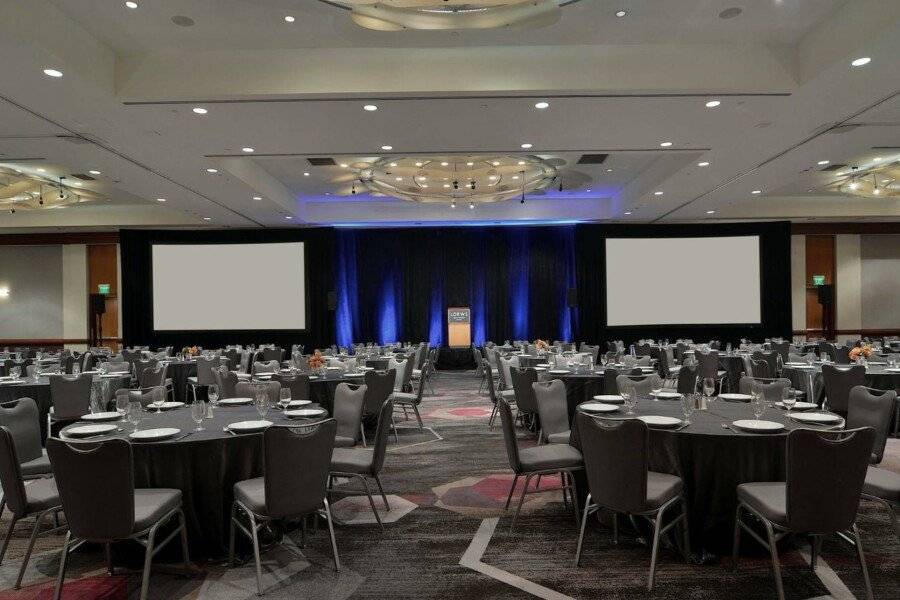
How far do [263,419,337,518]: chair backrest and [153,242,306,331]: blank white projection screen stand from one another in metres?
12.9

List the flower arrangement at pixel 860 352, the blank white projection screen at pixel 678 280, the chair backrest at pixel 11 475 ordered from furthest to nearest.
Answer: the blank white projection screen at pixel 678 280 < the flower arrangement at pixel 860 352 < the chair backrest at pixel 11 475

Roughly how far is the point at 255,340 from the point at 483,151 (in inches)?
381

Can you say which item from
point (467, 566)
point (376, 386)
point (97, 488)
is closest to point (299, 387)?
point (376, 386)

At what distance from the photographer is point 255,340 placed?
1597 centimetres

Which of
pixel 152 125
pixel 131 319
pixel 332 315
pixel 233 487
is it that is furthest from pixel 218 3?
pixel 131 319

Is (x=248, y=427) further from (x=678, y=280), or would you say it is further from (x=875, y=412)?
(x=678, y=280)

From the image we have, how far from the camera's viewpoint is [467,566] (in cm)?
358

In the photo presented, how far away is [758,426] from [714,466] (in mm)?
313

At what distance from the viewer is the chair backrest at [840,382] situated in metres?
6.52

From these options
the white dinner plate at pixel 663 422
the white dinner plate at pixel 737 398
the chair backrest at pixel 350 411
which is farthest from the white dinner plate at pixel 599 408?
the chair backrest at pixel 350 411

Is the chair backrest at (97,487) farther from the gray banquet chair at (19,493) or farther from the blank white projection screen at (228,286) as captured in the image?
the blank white projection screen at (228,286)

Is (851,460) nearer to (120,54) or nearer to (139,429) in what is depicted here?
(139,429)

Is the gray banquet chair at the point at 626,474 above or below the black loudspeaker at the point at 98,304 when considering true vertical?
below

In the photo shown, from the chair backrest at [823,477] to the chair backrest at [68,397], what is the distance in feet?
19.9
